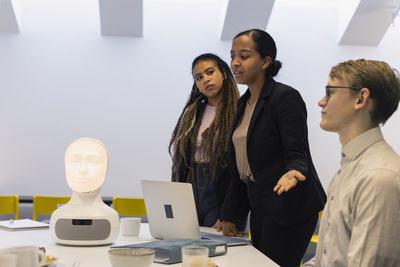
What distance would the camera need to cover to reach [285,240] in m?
2.11

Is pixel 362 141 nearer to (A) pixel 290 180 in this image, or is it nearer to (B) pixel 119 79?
(A) pixel 290 180

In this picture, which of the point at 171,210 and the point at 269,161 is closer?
the point at 171,210

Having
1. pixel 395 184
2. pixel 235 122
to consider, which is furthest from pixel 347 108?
pixel 235 122

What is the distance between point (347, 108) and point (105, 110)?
13.6ft

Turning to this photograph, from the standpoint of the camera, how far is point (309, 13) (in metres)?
5.50

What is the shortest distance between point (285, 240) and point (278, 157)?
Result: 0.35 meters

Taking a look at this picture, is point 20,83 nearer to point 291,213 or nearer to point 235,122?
point 235,122

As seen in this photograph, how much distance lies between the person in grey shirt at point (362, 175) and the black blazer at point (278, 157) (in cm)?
53

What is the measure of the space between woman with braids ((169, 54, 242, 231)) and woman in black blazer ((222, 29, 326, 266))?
0.15 meters

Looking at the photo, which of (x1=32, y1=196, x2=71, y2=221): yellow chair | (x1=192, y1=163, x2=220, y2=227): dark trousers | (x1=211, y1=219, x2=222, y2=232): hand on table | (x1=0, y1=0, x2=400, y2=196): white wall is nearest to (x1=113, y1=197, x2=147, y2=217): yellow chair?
(x1=32, y1=196, x2=71, y2=221): yellow chair

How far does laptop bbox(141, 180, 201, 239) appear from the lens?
1.96m

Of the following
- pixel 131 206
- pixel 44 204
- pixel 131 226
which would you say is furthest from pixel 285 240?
pixel 44 204

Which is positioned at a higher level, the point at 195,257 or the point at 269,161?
the point at 269,161

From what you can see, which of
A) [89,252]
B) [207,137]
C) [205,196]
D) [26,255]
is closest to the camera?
[26,255]
